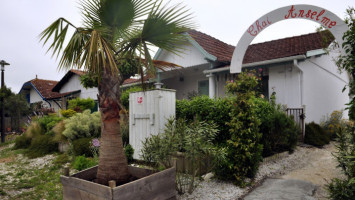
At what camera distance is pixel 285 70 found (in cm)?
929

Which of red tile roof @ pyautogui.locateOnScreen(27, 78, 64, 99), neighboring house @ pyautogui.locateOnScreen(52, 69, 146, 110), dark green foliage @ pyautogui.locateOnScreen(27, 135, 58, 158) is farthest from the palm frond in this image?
red tile roof @ pyautogui.locateOnScreen(27, 78, 64, 99)

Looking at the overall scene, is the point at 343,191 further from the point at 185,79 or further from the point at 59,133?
the point at 185,79

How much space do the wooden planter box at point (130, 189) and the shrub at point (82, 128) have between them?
15.6 ft

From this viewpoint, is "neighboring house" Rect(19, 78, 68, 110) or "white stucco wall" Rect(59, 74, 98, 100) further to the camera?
"neighboring house" Rect(19, 78, 68, 110)

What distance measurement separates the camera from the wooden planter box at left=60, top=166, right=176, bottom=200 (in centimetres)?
279

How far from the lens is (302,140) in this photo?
835cm

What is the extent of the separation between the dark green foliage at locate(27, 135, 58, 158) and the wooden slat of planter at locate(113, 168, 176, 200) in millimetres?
6945

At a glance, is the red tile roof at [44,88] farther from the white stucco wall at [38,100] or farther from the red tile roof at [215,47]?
the red tile roof at [215,47]

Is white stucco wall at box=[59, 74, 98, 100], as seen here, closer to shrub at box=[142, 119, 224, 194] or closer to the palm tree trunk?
shrub at box=[142, 119, 224, 194]

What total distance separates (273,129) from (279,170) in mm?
Answer: 1290

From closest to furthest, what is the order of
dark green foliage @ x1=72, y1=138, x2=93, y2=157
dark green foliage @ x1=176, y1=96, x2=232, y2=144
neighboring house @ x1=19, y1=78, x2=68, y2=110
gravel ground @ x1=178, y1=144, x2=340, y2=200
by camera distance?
gravel ground @ x1=178, y1=144, x2=340, y2=200 → dark green foliage @ x1=176, y1=96, x2=232, y2=144 → dark green foliage @ x1=72, y1=138, x2=93, y2=157 → neighboring house @ x1=19, y1=78, x2=68, y2=110

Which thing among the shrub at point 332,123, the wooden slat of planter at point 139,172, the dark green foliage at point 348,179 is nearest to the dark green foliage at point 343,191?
the dark green foliage at point 348,179

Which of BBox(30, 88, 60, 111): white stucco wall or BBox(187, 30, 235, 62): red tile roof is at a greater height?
BBox(187, 30, 235, 62): red tile roof

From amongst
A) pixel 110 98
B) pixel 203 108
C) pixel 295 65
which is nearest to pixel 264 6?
pixel 295 65
